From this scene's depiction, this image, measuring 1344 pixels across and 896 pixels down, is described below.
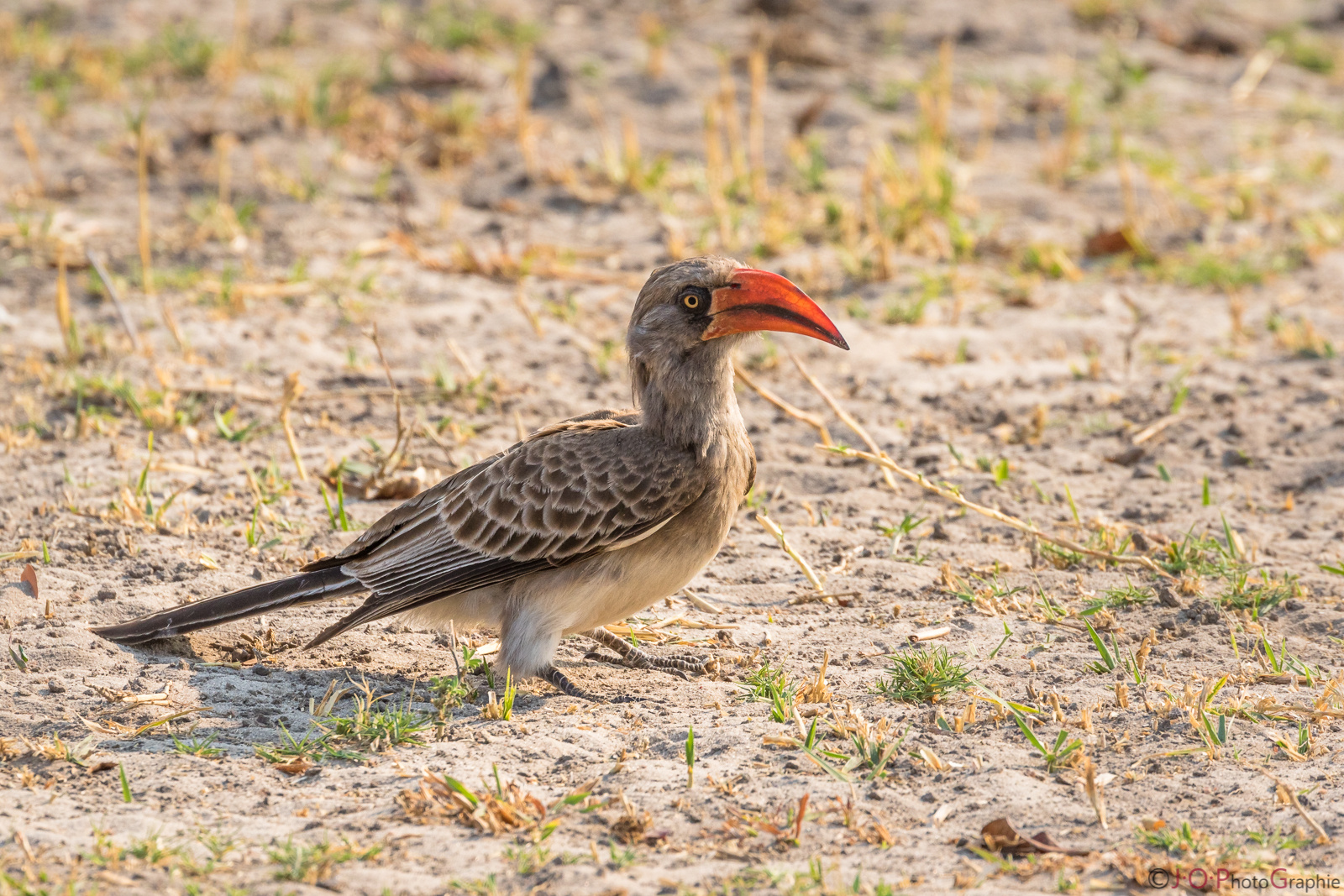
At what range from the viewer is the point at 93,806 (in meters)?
3.76

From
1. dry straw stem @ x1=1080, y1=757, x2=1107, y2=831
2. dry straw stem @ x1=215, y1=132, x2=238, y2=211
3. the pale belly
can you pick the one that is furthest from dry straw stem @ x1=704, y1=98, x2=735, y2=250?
dry straw stem @ x1=1080, y1=757, x2=1107, y2=831

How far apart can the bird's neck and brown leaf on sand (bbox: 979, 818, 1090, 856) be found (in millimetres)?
1583

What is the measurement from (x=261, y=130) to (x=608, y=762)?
21.8 ft

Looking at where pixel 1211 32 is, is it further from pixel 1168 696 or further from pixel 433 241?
pixel 1168 696

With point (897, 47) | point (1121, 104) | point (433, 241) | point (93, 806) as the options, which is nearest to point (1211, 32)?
point (1121, 104)

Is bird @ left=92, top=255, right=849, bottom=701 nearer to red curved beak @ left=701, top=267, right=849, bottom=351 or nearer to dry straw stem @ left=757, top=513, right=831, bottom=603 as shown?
red curved beak @ left=701, top=267, right=849, bottom=351

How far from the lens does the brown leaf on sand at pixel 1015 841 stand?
3562 millimetres

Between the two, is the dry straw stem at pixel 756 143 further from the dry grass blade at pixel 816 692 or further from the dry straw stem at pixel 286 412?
the dry grass blade at pixel 816 692

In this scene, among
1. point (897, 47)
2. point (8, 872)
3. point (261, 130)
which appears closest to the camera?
point (8, 872)

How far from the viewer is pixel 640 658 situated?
4.91 m

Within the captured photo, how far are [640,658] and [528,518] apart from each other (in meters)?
0.64

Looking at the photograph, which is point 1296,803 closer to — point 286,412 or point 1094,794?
point 1094,794

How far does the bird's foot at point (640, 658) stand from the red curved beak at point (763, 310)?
108 cm

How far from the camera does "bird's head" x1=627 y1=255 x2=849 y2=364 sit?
15.5 ft
